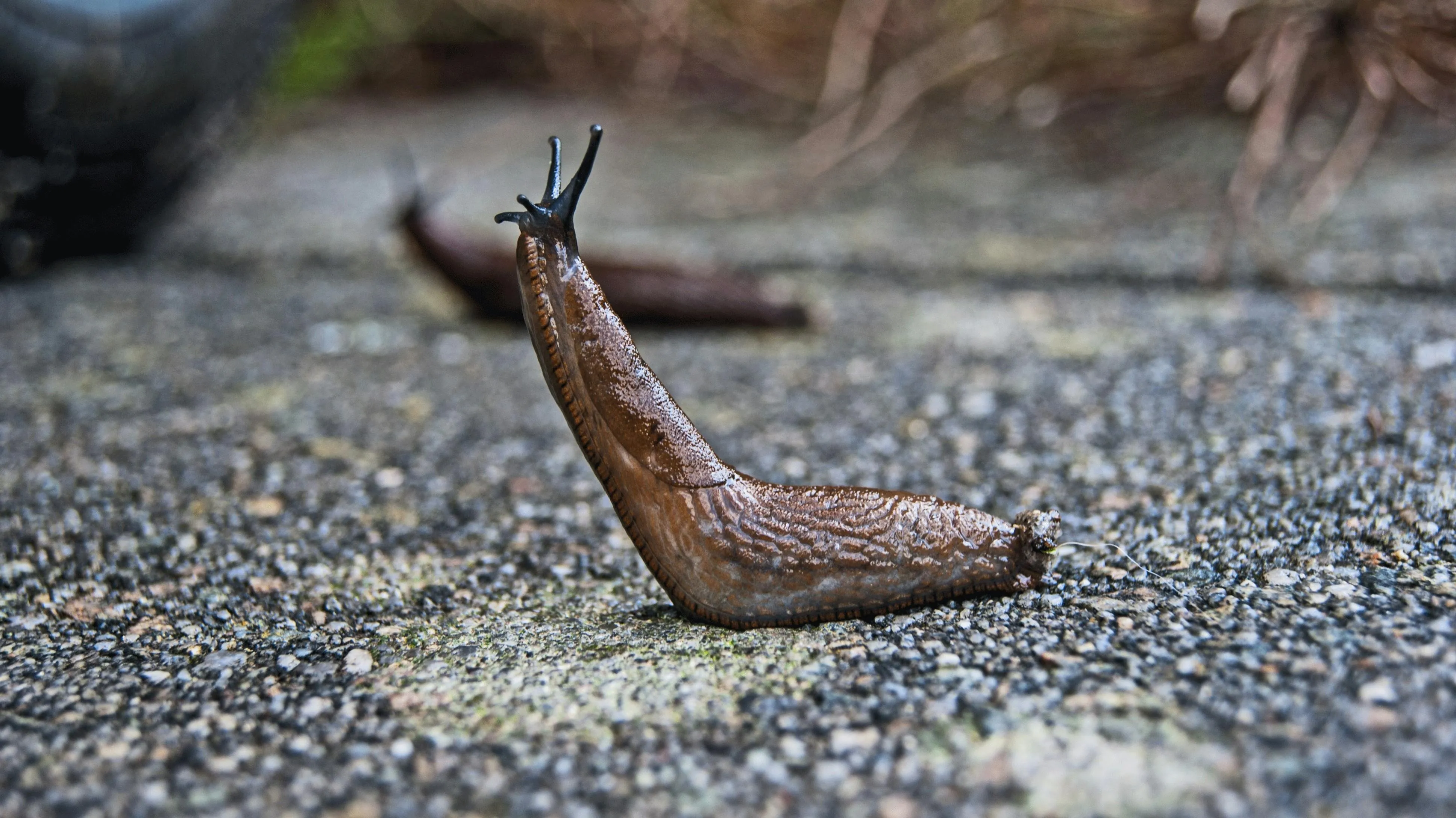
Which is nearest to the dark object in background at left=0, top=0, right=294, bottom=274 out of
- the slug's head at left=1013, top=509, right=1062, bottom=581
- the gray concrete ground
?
the gray concrete ground

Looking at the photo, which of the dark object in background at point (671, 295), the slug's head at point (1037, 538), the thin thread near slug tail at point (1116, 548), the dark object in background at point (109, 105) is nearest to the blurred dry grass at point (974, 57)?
the dark object in background at point (671, 295)

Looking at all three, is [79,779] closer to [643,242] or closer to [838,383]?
[838,383]

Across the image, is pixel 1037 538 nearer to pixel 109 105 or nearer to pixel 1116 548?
pixel 1116 548

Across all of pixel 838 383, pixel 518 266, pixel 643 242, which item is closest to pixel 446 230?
pixel 643 242

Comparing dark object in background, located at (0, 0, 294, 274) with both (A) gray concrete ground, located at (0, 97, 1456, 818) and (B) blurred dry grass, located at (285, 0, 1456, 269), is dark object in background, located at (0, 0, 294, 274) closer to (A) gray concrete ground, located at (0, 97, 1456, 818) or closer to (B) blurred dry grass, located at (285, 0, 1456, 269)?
(A) gray concrete ground, located at (0, 97, 1456, 818)

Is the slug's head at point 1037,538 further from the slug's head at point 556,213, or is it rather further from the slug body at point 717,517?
the slug's head at point 556,213
